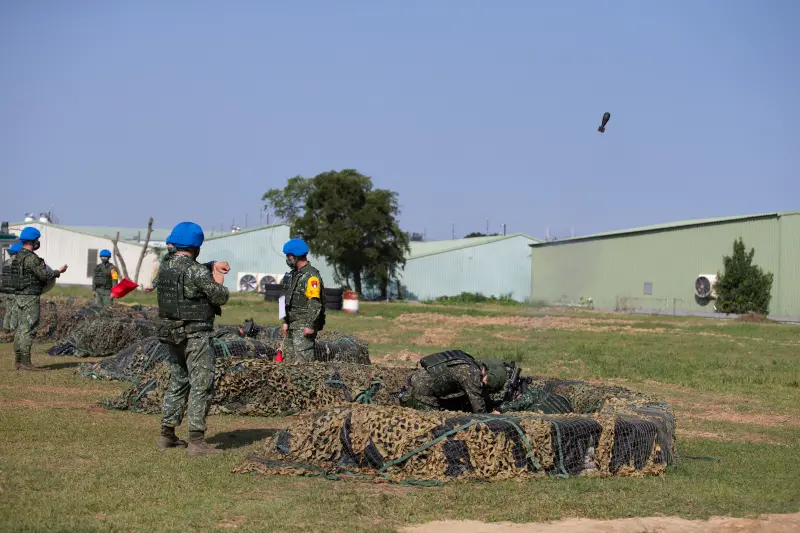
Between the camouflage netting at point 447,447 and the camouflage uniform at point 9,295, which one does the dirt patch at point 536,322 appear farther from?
the camouflage netting at point 447,447

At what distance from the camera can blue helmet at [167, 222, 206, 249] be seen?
912cm

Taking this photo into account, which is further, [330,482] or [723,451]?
[723,451]

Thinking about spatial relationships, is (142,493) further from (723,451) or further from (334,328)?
(334,328)

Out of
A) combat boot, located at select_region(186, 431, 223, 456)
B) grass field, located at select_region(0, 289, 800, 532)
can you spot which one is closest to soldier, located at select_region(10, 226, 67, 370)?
grass field, located at select_region(0, 289, 800, 532)

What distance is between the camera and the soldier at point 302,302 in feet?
39.8

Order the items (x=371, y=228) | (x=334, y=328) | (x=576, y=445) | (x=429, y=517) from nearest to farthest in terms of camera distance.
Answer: (x=429, y=517), (x=576, y=445), (x=334, y=328), (x=371, y=228)

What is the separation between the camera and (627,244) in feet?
175

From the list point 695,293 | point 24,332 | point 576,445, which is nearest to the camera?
point 576,445

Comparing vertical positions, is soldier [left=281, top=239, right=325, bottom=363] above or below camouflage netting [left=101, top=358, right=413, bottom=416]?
above

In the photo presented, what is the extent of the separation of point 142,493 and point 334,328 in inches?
912

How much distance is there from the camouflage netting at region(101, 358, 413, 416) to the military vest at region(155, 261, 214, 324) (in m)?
2.86

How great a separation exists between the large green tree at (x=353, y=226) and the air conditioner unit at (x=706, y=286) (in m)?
23.2

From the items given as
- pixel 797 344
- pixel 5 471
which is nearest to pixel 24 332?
pixel 5 471

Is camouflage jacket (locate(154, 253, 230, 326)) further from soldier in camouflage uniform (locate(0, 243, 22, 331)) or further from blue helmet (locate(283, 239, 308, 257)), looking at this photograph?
soldier in camouflage uniform (locate(0, 243, 22, 331))
